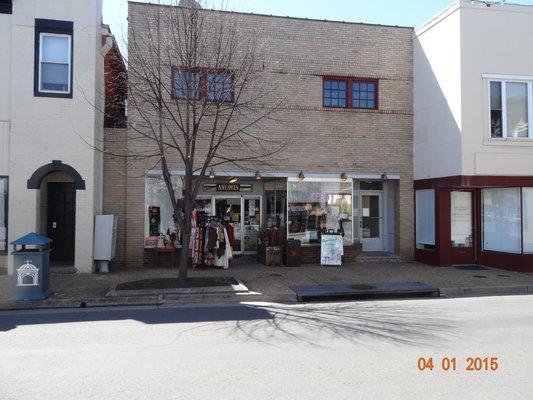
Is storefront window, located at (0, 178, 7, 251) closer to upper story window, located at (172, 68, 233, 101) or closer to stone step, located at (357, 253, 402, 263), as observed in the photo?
upper story window, located at (172, 68, 233, 101)

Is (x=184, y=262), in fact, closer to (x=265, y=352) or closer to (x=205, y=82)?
(x=205, y=82)

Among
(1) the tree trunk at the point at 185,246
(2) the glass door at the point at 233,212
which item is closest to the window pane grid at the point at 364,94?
(2) the glass door at the point at 233,212

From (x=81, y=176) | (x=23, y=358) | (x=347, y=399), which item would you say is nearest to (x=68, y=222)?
(x=81, y=176)

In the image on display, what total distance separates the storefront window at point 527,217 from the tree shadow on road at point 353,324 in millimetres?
6413

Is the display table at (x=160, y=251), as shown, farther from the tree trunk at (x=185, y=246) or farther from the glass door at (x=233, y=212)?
the tree trunk at (x=185, y=246)

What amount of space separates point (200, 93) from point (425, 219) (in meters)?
8.72

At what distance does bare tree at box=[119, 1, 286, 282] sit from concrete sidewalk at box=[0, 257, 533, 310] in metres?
2.63

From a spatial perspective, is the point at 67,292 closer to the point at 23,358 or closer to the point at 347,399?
the point at 23,358

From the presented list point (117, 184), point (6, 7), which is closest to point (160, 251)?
point (117, 184)

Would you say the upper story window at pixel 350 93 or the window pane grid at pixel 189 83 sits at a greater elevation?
the upper story window at pixel 350 93

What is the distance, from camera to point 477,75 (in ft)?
48.1

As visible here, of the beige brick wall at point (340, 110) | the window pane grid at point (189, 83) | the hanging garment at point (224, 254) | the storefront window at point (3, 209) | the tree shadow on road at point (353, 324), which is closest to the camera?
the tree shadow on road at point (353, 324)

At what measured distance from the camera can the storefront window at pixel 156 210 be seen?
15.1 metres
